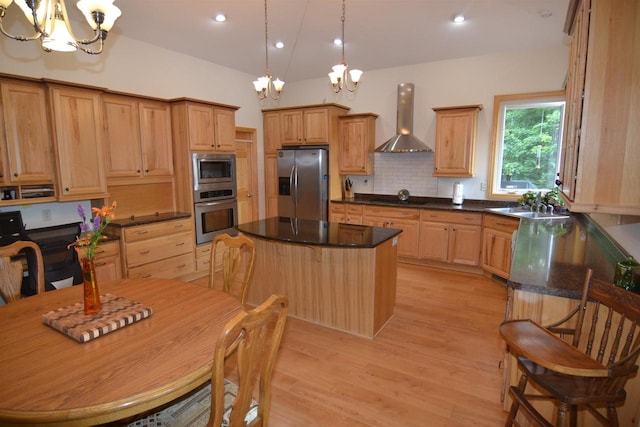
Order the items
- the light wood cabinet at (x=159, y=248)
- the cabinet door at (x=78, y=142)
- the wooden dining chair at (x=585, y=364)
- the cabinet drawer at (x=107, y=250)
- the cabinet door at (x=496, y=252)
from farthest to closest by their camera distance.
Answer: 1. the cabinet door at (x=496, y=252)
2. the light wood cabinet at (x=159, y=248)
3. the cabinet drawer at (x=107, y=250)
4. the cabinet door at (x=78, y=142)
5. the wooden dining chair at (x=585, y=364)

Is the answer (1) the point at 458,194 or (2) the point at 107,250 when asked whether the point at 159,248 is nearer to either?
(2) the point at 107,250

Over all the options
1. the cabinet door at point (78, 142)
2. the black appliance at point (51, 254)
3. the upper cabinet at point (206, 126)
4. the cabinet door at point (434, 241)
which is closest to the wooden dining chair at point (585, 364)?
the cabinet door at point (434, 241)

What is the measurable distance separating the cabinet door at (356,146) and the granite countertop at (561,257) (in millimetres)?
2640

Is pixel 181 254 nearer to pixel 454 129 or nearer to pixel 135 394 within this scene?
pixel 135 394

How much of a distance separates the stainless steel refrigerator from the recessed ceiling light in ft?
8.29

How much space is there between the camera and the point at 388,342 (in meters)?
2.96

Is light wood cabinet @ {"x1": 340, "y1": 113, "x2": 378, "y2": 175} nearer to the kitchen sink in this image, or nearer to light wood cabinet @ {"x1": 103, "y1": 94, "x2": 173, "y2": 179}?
the kitchen sink

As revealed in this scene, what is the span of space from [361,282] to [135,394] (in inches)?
81.8

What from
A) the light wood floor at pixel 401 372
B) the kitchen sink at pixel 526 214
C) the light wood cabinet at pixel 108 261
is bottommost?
the light wood floor at pixel 401 372

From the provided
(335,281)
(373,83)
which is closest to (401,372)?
(335,281)

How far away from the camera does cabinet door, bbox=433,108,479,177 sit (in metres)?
4.80

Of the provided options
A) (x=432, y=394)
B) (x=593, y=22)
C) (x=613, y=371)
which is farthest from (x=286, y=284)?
(x=593, y=22)

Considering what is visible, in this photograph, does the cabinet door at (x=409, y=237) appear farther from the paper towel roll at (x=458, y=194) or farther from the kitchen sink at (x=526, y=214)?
the kitchen sink at (x=526, y=214)

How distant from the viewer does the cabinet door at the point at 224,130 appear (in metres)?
4.81
